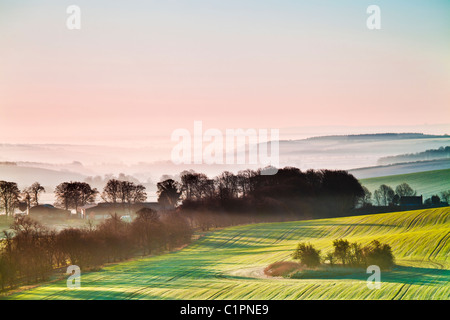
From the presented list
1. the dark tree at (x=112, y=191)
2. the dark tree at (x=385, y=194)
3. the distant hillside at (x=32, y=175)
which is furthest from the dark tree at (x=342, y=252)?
the dark tree at (x=385, y=194)

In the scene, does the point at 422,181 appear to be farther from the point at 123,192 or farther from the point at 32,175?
the point at 32,175

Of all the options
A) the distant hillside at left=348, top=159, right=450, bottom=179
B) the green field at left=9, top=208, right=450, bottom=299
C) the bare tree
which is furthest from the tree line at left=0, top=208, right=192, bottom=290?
the distant hillside at left=348, top=159, right=450, bottom=179

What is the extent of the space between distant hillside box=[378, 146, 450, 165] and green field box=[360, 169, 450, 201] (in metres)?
4.52

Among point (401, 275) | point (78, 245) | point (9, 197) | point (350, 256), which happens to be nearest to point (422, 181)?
point (350, 256)

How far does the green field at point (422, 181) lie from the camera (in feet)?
156

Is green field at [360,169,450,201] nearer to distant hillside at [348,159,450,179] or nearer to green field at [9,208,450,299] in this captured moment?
distant hillside at [348,159,450,179]

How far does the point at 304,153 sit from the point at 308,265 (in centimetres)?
1087

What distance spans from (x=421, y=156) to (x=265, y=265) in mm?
20531

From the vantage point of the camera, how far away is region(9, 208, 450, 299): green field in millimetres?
20594

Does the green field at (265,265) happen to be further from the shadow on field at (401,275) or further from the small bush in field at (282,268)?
the small bush in field at (282,268)

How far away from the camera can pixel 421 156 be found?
134 feet

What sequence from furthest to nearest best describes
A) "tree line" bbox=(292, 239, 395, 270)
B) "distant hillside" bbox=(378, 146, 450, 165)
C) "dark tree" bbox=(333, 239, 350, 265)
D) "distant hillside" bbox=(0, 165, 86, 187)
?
"distant hillside" bbox=(378, 146, 450, 165), "distant hillside" bbox=(0, 165, 86, 187), "dark tree" bbox=(333, 239, 350, 265), "tree line" bbox=(292, 239, 395, 270)

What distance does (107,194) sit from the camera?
4341cm
